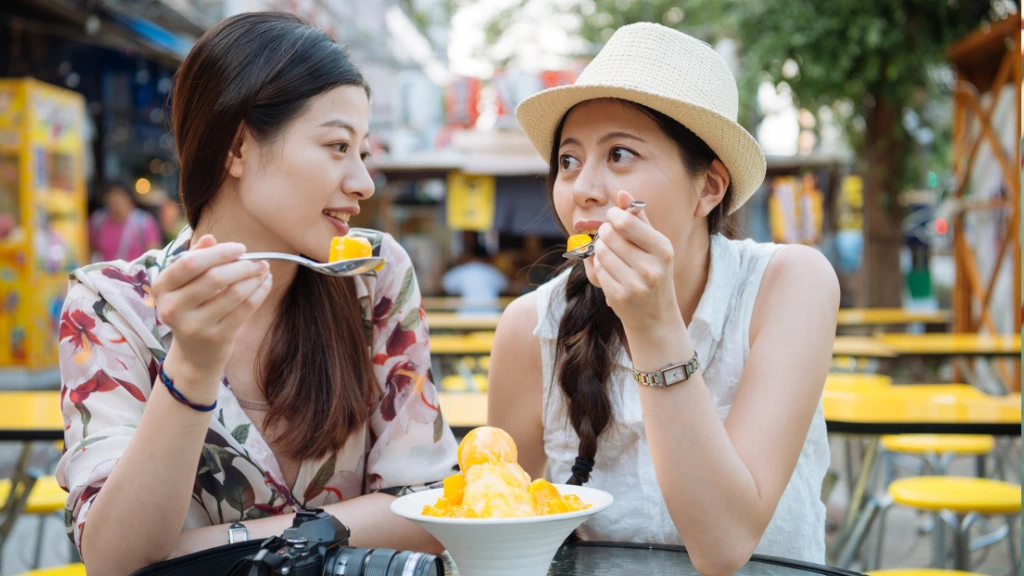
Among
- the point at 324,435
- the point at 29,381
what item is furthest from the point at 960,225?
the point at 29,381

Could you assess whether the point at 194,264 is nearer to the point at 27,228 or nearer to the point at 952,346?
the point at 952,346

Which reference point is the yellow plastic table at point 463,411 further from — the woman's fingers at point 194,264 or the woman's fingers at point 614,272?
the woman's fingers at point 194,264

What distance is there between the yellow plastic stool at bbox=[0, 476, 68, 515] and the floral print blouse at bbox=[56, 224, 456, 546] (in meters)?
1.87

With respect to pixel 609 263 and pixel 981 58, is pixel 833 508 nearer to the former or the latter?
pixel 609 263

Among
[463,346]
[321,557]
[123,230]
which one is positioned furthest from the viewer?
[123,230]

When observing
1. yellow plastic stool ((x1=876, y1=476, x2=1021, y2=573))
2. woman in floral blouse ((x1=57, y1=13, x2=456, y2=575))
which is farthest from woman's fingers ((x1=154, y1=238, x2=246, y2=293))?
yellow plastic stool ((x1=876, y1=476, x2=1021, y2=573))

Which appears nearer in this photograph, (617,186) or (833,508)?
(617,186)

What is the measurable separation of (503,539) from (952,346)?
5.43 m

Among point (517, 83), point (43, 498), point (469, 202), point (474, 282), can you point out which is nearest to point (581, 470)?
point (43, 498)

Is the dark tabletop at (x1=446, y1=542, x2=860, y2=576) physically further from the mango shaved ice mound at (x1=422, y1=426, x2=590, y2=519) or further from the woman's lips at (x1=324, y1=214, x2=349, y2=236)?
the woman's lips at (x1=324, y1=214, x2=349, y2=236)

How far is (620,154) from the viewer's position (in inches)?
67.0

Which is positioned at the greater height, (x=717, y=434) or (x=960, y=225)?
(x=960, y=225)

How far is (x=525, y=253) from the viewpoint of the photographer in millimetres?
15703

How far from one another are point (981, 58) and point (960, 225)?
171 cm
